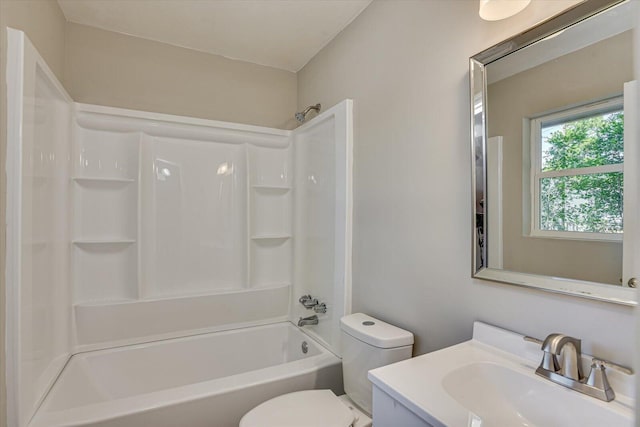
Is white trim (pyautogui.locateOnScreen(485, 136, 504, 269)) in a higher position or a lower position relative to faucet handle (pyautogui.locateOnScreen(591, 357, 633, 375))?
higher

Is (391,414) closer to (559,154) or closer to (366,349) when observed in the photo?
(366,349)

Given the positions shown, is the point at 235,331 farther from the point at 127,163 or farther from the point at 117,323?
the point at 127,163

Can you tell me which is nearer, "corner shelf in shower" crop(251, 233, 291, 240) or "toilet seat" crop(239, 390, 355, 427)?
"toilet seat" crop(239, 390, 355, 427)

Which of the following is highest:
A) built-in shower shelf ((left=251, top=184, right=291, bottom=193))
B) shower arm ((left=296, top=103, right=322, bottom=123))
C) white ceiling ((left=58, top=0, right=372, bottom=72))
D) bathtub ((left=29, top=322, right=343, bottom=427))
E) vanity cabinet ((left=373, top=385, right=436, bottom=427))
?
white ceiling ((left=58, top=0, right=372, bottom=72))

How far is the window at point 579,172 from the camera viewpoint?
856 mm

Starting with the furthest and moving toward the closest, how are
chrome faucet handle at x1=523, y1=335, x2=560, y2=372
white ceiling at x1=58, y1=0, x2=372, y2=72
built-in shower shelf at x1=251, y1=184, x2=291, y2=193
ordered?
built-in shower shelf at x1=251, y1=184, x2=291, y2=193, white ceiling at x1=58, y1=0, x2=372, y2=72, chrome faucet handle at x1=523, y1=335, x2=560, y2=372

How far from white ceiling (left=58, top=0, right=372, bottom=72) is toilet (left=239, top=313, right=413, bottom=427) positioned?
1736 millimetres

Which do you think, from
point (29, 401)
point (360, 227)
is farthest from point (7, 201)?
point (360, 227)

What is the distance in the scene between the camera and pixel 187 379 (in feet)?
7.04

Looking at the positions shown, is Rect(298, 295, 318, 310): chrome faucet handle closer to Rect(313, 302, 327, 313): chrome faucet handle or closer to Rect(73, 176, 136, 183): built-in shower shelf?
Rect(313, 302, 327, 313): chrome faucet handle

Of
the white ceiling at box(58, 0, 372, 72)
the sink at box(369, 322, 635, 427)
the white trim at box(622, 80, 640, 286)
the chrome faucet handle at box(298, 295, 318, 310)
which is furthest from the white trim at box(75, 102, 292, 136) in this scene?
the white trim at box(622, 80, 640, 286)

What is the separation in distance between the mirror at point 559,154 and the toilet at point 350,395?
1.58 feet

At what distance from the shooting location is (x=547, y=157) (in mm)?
1012

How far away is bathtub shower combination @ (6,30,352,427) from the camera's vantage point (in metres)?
1.35
